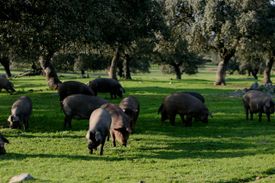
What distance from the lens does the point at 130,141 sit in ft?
53.2

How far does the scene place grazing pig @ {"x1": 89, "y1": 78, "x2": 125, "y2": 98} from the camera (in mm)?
31781

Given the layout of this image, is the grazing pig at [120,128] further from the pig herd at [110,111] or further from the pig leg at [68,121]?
the pig leg at [68,121]

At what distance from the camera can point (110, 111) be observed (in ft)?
52.0

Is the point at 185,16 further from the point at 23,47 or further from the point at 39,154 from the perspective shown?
the point at 39,154

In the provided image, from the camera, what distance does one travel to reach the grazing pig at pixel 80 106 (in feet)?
59.7

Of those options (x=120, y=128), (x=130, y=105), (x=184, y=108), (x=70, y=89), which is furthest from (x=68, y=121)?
(x=70, y=89)

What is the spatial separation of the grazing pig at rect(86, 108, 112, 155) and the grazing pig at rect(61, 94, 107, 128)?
9.83ft

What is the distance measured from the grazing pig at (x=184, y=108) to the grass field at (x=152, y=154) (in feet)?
1.28

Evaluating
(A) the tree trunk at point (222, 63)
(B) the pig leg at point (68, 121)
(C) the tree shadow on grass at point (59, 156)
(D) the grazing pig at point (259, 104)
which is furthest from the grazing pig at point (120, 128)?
(A) the tree trunk at point (222, 63)

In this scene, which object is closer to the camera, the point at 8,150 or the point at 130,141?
the point at 8,150

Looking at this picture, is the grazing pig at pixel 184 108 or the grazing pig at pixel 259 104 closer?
the grazing pig at pixel 184 108

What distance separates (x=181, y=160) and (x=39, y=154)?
13.9ft

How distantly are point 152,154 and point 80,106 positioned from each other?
5.08 m

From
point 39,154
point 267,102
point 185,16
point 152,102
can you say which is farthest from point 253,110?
point 185,16
